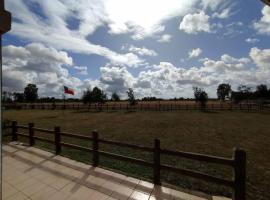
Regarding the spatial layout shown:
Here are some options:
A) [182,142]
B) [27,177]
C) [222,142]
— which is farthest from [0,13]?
[222,142]

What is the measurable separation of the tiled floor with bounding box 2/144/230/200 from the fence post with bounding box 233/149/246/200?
0.62 m

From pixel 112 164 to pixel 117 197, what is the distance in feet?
7.81

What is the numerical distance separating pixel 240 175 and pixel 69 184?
3.88 meters

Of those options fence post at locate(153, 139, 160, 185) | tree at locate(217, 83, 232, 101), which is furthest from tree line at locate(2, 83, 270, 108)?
fence post at locate(153, 139, 160, 185)

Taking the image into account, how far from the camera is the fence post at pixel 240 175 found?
373 cm

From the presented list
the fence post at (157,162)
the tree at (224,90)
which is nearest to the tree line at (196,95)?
the tree at (224,90)

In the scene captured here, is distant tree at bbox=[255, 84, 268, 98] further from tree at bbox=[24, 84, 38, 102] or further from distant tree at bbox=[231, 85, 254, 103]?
tree at bbox=[24, 84, 38, 102]

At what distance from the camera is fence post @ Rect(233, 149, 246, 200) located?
373 centimetres

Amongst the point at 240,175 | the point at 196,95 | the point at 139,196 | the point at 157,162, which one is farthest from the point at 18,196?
the point at 196,95

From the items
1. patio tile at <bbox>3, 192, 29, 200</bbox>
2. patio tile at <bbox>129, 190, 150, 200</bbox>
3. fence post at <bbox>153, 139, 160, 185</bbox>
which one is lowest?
patio tile at <bbox>3, 192, 29, 200</bbox>

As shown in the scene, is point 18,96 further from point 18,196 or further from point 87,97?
point 18,196

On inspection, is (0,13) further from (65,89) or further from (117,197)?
(65,89)

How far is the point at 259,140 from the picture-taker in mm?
10516

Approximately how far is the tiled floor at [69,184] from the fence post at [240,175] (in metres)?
0.62
